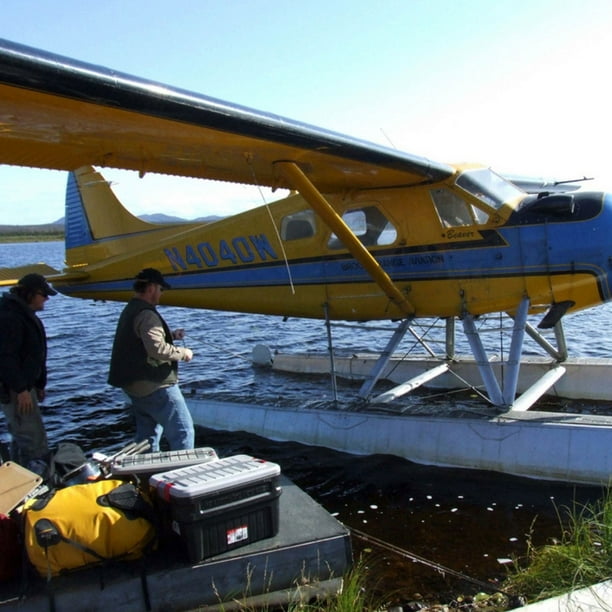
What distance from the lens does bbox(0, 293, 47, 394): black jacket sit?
4543 millimetres

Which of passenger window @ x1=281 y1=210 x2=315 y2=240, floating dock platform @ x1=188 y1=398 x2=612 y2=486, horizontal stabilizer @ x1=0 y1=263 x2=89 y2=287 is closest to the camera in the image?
floating dock platform @ x1=188 y1=398 x2=612 y2=486

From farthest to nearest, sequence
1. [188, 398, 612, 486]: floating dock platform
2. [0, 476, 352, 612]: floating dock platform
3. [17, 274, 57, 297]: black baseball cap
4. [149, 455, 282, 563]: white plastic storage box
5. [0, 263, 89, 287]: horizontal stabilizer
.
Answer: [0, 263, 89, 287]: horizontal stabilizer < [188, 398, 612, 486]: floating dock platform < [17, 274, 57, 297]: black baseball cap < [149, 455, 282, 563]: white plastic storage box < [0, 476, 352, 612]: floating dock platform

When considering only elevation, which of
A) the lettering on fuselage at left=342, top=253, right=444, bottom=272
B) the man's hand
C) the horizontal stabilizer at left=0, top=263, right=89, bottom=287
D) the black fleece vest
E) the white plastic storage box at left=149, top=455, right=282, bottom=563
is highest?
the horizontal stabilizer at left=0, top=263, right=89, bottom=287

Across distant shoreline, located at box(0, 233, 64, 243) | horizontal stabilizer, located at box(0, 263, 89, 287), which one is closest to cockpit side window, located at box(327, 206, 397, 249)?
horizontal stabilizer, located at box(0, 263, 89, 287)

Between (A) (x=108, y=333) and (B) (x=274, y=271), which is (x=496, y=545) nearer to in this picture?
(B) (x=274, y=271)

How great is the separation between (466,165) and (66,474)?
5054mm

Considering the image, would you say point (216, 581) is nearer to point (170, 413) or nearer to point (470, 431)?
point (170, 413)

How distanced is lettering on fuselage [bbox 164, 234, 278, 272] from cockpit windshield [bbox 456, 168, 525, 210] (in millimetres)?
2508

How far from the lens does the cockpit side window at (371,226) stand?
6.84 metres

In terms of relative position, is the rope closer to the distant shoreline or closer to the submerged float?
the submerged float

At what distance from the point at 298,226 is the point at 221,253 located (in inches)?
48.5

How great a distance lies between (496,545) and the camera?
4.38m

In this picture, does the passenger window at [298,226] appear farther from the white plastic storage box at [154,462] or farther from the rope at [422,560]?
the white plastic storage box at [154,462]

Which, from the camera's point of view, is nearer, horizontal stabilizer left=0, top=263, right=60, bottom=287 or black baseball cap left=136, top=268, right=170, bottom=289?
black baseball cap left=136, top=268, right=170, bottom=289
